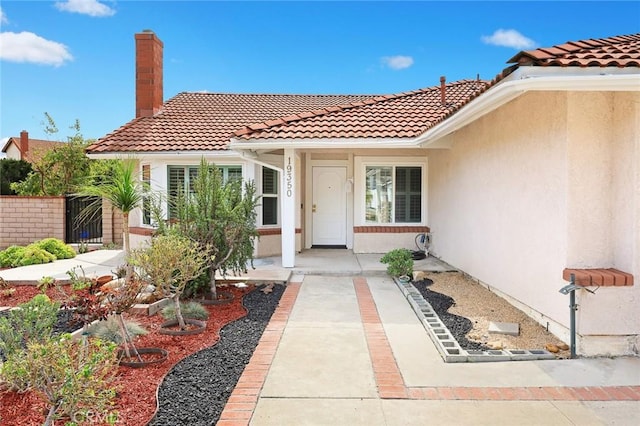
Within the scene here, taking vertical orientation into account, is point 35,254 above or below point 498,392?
above

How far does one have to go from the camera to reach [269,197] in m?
13.0

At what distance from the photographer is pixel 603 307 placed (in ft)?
17.2

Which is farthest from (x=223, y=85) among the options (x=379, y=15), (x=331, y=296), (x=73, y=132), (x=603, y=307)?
(x=603, y=307)

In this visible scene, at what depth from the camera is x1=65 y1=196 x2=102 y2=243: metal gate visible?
16.2m

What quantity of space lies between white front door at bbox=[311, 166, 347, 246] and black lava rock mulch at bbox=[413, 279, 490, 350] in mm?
5610

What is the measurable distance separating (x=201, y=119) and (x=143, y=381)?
11577mm

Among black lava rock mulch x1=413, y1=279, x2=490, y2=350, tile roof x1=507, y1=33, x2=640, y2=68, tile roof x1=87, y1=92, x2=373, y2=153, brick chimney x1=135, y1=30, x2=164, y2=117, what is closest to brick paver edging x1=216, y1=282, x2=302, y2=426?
black lava rock mulch x1=413, y1=279, x2=490, y2=350

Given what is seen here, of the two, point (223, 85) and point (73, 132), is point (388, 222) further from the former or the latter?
point (73, 132)

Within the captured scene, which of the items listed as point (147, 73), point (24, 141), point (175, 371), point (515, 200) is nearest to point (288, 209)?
point (515, 200)

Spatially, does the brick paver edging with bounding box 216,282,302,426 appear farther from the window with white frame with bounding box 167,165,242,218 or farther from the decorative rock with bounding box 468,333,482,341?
the window with white frame with bounding box 167,165,242,218

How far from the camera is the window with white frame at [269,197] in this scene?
12852mm

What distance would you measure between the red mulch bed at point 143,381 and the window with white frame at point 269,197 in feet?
19.0

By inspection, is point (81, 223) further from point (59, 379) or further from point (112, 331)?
point (59, 379)

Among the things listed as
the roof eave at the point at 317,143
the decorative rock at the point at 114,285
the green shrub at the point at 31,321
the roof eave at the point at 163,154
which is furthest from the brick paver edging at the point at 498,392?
the roof eave at the point at 163,154
